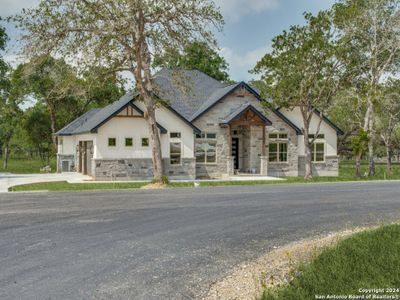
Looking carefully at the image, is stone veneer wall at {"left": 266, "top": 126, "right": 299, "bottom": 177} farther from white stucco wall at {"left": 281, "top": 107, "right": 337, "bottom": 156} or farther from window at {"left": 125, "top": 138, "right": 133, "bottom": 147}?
window at {"left": 125, "top": 138, "right": 133, "bottom": 147}

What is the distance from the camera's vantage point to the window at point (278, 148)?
33.8 metres

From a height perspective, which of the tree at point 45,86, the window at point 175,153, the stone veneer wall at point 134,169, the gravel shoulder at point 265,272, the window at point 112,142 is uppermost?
the tree at point 45,86

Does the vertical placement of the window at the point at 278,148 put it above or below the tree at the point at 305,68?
below

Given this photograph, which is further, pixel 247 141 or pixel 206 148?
pixel 247 141

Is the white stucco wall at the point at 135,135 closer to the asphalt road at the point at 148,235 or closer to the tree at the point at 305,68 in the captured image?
the tree at the point at 305,68

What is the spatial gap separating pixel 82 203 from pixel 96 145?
13330 millimetres

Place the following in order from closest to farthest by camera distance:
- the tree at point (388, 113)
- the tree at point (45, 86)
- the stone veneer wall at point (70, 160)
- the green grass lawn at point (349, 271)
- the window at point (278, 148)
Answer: the green grass lawn at point (349, 271) < the window at point (278, 148) < the tree at point (388, 113) < the stone veneer wall at point (70, 160) < the tree at point (45, 86)

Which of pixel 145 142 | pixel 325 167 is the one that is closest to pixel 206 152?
pixel 145 142

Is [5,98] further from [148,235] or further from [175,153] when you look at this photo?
[148,235]

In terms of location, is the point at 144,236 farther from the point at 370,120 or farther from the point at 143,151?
the point at 370,120

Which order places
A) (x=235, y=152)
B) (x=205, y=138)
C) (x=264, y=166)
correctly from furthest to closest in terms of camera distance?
(x=235, y=152)
(x=264, y=166)
(x=205, y=138)

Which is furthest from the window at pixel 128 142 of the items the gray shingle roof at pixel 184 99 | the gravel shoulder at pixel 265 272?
the gravel shoulder at pixel 265 272

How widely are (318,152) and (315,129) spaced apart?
177cm

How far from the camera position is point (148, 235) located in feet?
33.9
